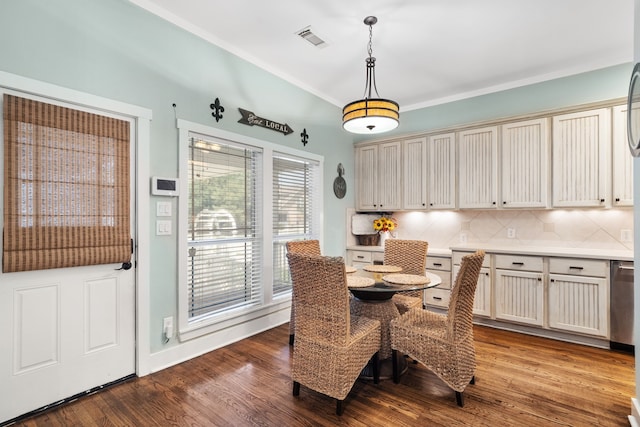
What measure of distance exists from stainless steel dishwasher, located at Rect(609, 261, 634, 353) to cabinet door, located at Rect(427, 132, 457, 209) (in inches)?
66.5

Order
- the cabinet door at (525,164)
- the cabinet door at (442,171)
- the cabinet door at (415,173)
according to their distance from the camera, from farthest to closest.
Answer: the cabinet door at (415,173) → the cabinet door at (442,171) → the cabinet door at (525,164)

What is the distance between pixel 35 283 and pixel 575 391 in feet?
12.4

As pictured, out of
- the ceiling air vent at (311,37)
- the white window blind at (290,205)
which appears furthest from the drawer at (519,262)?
the ceiling air vent at (311,37)

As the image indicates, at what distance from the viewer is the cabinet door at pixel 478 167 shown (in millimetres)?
3844

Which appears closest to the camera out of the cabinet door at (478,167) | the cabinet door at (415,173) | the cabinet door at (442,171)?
the cabinet door at (478,167)

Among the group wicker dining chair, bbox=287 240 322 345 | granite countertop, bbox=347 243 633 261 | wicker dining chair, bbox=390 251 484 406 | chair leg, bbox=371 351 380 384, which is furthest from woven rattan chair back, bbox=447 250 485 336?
granite countertop, bbox=347 243 633 261

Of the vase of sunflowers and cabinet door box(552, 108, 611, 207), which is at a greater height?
cabinet door box(552, 108, 611, 207)

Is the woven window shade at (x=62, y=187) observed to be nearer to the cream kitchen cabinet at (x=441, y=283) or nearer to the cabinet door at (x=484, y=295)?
the cream kitchen cabinet at (x=441, y=283)

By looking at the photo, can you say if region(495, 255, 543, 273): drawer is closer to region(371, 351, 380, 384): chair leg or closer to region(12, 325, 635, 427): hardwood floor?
region(12, 325, 635, 427): hardwood floor

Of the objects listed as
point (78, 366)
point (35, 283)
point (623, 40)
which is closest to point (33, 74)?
point (35, 283)

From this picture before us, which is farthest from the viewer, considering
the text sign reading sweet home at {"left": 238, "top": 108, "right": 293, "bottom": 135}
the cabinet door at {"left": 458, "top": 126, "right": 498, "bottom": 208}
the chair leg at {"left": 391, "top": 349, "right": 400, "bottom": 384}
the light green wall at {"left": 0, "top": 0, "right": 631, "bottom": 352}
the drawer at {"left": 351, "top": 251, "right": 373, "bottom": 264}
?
the drawer at {"left": 351, "top": 251, "right": 373, "bottom": 264}

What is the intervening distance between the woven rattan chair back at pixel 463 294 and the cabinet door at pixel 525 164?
1.97 meters

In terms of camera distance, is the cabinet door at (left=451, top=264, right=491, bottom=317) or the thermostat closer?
the thermostat

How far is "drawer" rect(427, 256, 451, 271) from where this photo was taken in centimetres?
392
